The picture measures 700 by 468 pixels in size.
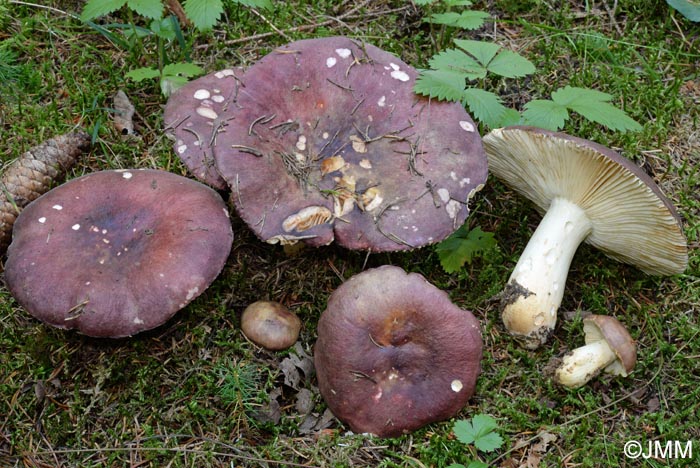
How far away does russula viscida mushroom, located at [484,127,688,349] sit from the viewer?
3074 mm

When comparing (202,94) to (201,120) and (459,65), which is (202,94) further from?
(459,65)

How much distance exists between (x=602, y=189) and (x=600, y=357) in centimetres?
82

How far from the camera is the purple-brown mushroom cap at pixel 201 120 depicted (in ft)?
10.4

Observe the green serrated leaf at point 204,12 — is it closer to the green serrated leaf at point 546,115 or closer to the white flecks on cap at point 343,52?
the white flecks on cap at point 343,52

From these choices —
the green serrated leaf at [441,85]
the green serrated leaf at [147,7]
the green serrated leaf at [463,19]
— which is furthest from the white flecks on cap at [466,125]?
the green serrated leaf at [147,7]

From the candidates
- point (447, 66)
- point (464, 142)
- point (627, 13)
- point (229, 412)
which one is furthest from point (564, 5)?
point (229, 412)

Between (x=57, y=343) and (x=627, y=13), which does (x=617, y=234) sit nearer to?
(x=627, y=13)

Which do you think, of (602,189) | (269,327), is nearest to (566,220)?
(602,189)

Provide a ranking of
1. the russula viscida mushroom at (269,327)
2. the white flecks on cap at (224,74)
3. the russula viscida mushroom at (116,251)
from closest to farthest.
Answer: the russula viscida mushroom at (116,251) < the russula viscida mushroom at (269,327) < the white flecks on cap at (224,74)

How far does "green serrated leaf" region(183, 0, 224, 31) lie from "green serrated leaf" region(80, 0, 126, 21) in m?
0.36

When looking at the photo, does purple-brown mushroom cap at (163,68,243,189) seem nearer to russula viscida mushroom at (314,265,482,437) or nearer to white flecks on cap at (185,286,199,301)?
white flecks on cap at (185,286,199,301)

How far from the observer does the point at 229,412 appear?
3107 mm

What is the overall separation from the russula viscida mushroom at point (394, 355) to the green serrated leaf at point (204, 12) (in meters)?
1.64

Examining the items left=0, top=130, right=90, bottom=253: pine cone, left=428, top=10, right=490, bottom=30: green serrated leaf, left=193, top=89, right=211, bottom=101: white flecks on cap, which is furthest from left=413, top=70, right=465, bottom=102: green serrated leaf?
left=0, top=130, right=90, bottom=253: pine cone
